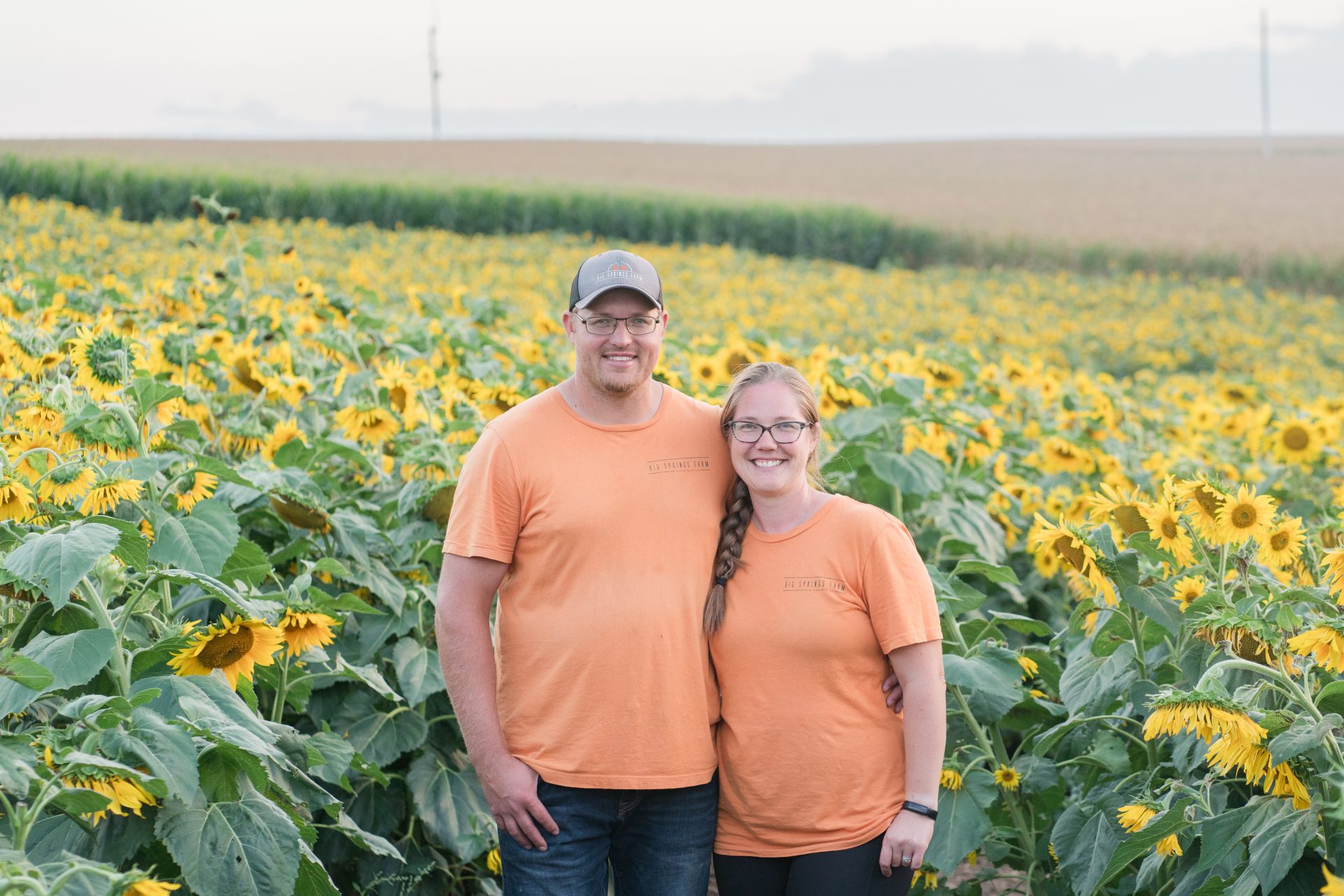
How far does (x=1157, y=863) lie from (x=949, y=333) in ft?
37.1

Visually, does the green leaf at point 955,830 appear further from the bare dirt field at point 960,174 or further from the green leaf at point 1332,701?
the bare dirt field at point 960,174

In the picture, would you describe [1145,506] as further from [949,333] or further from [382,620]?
[949,333]

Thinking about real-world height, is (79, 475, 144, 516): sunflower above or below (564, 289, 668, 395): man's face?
below

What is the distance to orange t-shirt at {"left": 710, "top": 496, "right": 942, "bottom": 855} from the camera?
2455mm

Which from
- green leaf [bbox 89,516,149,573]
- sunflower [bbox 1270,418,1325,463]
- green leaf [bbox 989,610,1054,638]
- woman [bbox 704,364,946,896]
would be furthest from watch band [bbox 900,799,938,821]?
sunflower [bbox 1270,418,1325,463]

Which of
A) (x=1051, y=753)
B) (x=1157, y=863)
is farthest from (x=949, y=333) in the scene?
(x=1157, y=863)

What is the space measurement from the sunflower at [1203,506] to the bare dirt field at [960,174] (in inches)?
960

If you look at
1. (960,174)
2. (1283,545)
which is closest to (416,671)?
(1283,545)

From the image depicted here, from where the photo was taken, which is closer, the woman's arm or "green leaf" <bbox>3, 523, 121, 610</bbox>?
"green leaf" <bbox>3, 523, 121, 610</bbox>

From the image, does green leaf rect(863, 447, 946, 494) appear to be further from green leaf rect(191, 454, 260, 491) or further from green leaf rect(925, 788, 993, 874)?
green leaf rect(191, 454, 260, 491)

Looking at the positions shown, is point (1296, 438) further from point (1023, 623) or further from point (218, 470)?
point (218, 470)

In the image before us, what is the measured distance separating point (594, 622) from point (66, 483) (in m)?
1.07

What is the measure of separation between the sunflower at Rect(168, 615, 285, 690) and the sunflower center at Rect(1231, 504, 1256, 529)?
6.49 feet

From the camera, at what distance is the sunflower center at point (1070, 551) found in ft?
8.73
